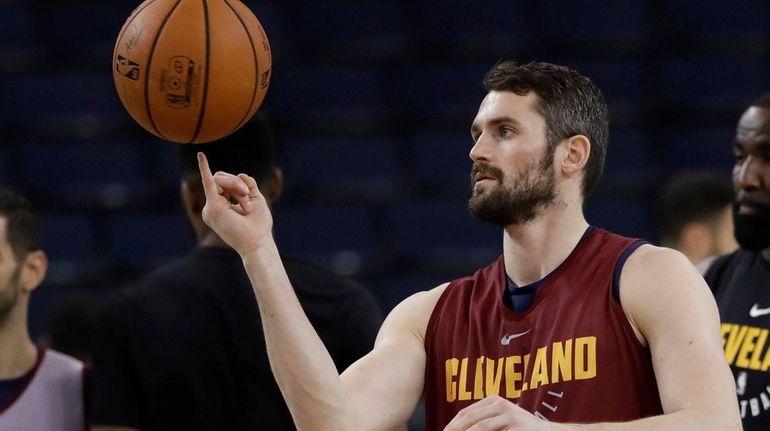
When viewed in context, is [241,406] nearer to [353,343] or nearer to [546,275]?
[353,343]

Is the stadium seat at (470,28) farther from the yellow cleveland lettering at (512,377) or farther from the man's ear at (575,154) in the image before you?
Result: the yellow cleveland lettering at (512,377)

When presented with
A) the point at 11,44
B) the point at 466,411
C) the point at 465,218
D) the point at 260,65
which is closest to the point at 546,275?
the point at 466,411

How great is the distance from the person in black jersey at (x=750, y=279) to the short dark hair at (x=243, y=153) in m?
1.50

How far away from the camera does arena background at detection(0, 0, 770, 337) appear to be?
8.19 metres

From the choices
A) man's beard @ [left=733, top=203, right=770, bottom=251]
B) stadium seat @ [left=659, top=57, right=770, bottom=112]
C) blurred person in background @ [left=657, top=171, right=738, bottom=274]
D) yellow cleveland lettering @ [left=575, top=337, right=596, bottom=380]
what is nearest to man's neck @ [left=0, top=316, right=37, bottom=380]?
yellow cleveland lettering @ [left=575, top=337, right=596, bottom=380]

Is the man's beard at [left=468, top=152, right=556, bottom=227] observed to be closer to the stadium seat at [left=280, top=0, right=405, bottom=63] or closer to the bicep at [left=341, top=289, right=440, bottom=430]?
the bicep at [left=341, top=289, right=440, bottom=430]

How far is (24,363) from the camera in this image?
395 centimetres

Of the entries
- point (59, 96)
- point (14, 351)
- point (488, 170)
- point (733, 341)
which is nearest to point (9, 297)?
point (14, 351)

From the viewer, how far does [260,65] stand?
3.46 meters

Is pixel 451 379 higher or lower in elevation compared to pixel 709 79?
lower

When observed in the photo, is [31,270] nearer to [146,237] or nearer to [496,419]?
[496,419]

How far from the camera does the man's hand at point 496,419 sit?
8.83ft

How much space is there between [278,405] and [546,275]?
0.93 metres

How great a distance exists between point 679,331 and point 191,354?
56.5 inches
